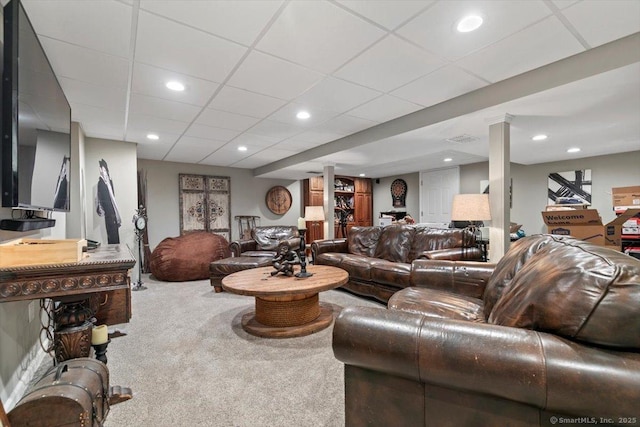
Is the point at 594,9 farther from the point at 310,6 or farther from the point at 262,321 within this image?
the point at 262,321

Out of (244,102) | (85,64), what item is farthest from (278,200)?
(85,64)

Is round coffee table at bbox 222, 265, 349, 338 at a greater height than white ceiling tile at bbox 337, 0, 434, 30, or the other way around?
white ceiling tile at bbox 337, 0, 434, 30

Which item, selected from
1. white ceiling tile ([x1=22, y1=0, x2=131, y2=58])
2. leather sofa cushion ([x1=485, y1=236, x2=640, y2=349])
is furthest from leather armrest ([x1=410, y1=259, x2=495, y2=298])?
white ceiling tile ([x1=22, y1=0, x2=131, y2=58])

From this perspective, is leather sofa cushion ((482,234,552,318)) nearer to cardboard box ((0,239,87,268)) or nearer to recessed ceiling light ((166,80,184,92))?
cardboard box ((0,239,87,268))

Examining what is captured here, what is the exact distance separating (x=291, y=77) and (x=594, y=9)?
1.97m

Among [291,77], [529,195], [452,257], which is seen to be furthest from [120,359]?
[529,195]

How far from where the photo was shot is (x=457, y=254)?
3.10 metres

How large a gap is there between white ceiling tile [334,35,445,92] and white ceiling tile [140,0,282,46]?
0.78 metres

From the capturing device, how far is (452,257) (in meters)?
3.06

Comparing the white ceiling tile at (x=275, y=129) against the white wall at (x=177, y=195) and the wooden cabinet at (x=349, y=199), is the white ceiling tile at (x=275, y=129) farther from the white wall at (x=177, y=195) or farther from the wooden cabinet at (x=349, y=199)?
the wooden cabinet at (x=349, y=199)

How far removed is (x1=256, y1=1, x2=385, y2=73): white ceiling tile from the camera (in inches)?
64.2

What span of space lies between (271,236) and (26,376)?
3.66 metres

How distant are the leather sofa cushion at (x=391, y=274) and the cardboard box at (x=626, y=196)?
4070mm

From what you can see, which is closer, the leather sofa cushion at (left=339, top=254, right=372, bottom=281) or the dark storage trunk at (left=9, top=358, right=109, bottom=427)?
the dark storage trunk at (left=9, top=358, right=109, bottom=427)
